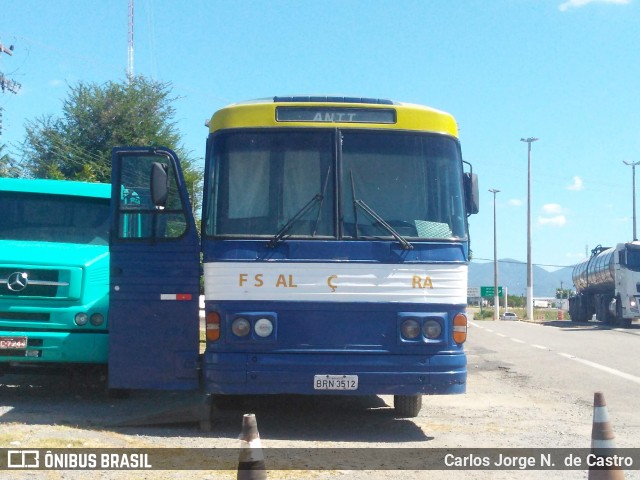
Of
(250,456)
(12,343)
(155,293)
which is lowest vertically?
(250,456)

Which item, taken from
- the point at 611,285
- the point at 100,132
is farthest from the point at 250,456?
the point at 611,285

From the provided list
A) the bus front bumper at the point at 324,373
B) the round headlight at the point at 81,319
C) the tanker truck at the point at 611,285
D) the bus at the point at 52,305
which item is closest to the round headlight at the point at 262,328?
the bus front bumper at the point at 324,373

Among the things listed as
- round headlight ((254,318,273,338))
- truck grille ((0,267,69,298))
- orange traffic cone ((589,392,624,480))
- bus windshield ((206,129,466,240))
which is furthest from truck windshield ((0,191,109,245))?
orange traffic cone ((589,392,624,480))

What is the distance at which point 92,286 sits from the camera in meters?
10.3

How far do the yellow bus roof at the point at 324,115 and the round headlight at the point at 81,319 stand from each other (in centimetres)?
277

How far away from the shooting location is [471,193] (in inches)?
370

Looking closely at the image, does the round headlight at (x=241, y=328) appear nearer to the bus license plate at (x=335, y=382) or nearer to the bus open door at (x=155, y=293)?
the bus open door at (x=155, y=293)

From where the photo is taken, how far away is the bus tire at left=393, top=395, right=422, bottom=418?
9.76 meters

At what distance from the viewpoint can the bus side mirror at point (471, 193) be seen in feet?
30.8

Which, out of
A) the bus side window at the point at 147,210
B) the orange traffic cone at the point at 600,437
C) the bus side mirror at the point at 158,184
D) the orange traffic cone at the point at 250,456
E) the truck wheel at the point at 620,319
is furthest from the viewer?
the truck wheel at the point at 620,319

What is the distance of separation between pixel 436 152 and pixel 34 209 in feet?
17.2

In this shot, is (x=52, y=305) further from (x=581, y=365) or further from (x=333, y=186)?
(x=581, y=365)

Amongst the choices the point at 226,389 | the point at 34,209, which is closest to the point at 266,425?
the point at 226,389

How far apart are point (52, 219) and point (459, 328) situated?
5.43 meters
